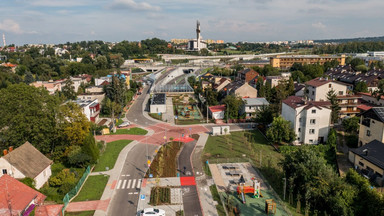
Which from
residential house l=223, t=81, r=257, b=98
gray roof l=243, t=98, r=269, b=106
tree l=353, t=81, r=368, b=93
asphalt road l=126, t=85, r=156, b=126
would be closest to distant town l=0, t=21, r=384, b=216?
gray roof l=243, t=98, r=269, b=106

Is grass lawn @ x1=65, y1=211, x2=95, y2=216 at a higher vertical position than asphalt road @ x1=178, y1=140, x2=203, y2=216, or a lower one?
lower

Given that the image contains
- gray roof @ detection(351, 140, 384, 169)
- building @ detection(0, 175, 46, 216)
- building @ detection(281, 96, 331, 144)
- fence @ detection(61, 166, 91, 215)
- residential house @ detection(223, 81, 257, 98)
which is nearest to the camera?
building @ detection(0, 175, 46, 216)

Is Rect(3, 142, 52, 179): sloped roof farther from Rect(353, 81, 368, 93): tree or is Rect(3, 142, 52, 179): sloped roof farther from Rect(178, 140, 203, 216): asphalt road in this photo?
Rect(353, 81, 368, 93): tree

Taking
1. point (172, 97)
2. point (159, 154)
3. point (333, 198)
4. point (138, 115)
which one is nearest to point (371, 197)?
point (333, 198)

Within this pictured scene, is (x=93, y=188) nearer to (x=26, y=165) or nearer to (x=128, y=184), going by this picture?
(x=128, y=184)

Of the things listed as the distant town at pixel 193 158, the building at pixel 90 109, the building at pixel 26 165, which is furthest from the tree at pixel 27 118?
the building at pixel 90 109
